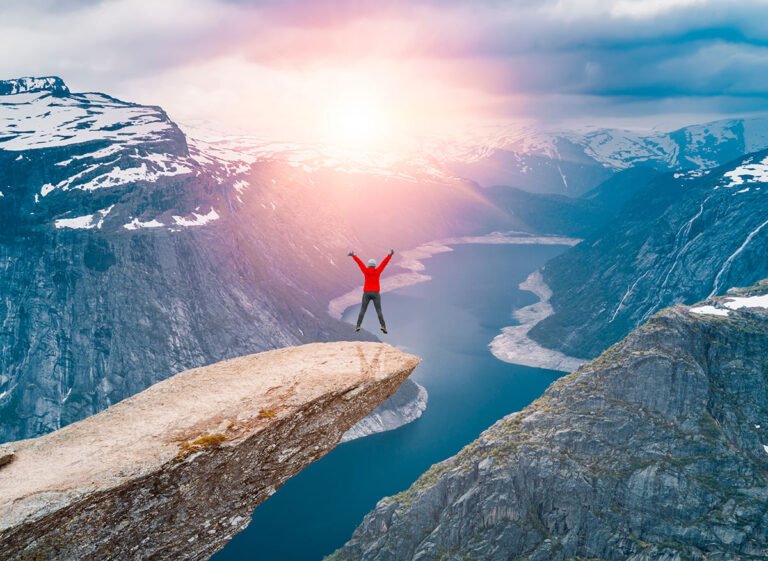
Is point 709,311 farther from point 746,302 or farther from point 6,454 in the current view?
point 6,454

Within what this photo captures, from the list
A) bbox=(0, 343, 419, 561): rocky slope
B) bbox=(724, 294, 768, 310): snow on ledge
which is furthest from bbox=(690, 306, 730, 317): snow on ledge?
bbox=(0, 343, 419, 561): rocky slope

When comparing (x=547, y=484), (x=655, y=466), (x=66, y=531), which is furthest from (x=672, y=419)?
(x=66, y=531)

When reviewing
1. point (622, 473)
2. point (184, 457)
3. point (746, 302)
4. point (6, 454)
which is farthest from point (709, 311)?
point (6, 454)

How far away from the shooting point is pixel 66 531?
2088cm

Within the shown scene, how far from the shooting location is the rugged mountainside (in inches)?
3509

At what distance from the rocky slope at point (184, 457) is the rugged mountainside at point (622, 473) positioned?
2827 inches

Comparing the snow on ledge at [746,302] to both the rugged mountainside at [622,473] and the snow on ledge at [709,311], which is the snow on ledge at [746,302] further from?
the rugged mountainside at [622,473]

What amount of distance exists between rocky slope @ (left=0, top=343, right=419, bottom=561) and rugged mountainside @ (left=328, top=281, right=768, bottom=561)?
71.8 metres

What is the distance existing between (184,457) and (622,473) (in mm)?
86904

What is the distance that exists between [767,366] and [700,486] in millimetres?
27466

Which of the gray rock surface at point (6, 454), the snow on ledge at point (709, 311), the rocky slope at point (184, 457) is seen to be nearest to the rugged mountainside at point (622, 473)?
the snow on ledge at point (709, 311)

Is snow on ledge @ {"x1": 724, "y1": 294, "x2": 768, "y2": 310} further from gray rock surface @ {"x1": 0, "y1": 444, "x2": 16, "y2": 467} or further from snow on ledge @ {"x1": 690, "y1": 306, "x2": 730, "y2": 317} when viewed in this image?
gray rock surface @ {"x1": 0, "y1": 444, "x2": 16, "y2": 467}

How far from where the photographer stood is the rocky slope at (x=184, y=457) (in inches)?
829

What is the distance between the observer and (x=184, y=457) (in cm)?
2275
